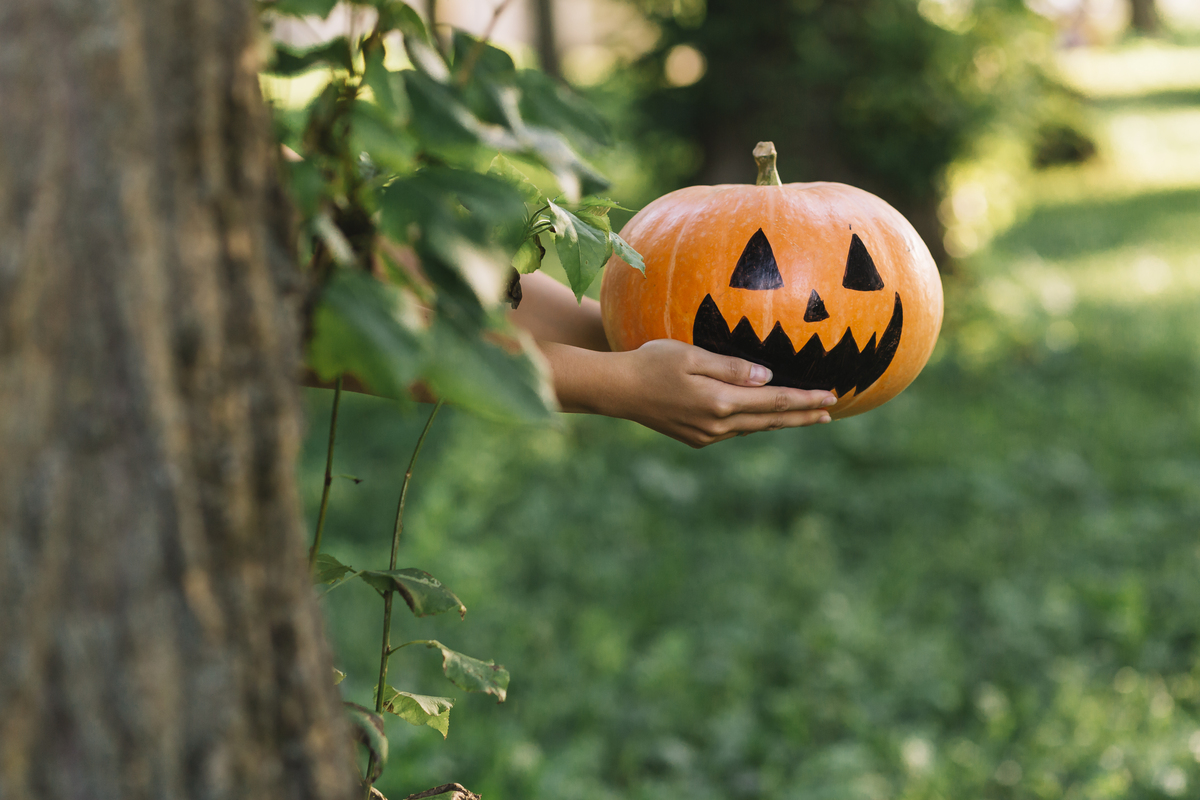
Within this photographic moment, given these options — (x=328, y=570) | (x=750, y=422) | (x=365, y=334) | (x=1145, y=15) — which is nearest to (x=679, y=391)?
(x=750, y=422)

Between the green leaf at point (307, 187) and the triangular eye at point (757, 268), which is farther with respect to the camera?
the triangular eye at point (757, 268)

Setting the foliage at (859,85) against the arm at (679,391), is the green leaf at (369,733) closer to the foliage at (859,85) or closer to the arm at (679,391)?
the arm at (679,391)

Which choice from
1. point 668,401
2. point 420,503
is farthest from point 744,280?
point 420,503

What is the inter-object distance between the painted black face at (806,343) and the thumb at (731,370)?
3cm

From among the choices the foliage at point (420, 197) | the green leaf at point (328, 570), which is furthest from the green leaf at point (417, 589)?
the foliage at point (420, 197)

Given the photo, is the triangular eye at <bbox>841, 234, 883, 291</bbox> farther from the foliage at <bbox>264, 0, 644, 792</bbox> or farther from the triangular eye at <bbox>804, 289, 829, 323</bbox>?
the foliage at <bbox>264, 0, 644, 792</bbox>

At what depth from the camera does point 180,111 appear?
61 cm

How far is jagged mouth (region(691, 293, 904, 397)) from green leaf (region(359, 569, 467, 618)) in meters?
0.55

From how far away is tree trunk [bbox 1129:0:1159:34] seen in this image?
68.2 feet

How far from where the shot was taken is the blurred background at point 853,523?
2850 mm

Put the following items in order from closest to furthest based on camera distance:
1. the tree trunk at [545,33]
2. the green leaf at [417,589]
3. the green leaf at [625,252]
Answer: the green leaf at [417,589], the green leaf at [625,252], the tree trunk at [545,33]

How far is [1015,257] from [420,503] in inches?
189

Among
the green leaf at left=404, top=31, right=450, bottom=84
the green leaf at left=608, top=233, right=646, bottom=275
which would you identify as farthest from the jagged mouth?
the green leaf at left=404, top=31, right=450, bottom=84

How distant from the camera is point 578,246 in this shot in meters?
1.05
